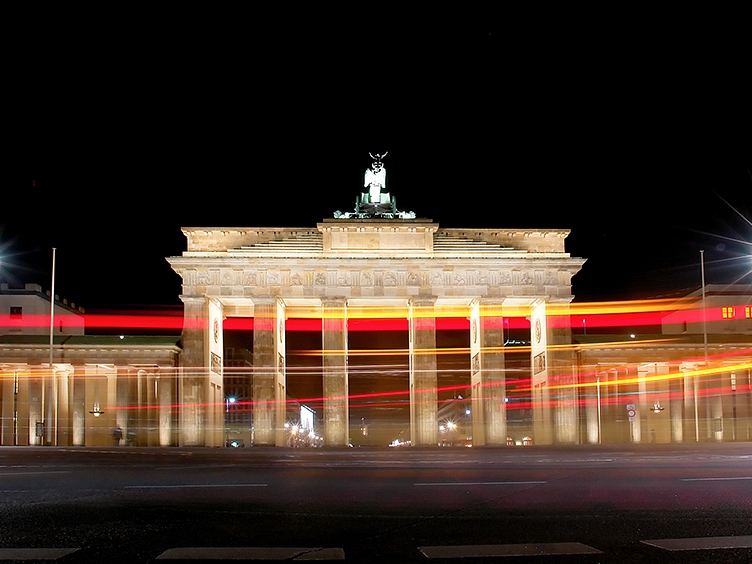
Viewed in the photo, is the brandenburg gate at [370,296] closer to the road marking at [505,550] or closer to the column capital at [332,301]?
the column capital at [332,301]

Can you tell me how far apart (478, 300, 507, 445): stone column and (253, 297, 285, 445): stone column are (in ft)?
44.6

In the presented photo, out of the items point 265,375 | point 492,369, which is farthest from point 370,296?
point 492,369

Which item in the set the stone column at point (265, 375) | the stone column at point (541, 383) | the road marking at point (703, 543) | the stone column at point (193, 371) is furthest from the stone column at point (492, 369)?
the road marking at point (703, 543)

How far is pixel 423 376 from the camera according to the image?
5856 centimetres

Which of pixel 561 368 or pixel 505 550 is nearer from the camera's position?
pixel 505 550

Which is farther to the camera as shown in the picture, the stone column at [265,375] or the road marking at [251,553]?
the stone column at [265,375]

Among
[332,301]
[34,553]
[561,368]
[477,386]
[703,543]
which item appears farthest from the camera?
[477,386]

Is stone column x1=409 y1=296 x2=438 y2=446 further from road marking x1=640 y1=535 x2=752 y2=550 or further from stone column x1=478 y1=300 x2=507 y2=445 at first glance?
road marking x1=640 y1=535 x2=752 y2=550

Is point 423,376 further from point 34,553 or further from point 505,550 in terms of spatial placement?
point 34,553

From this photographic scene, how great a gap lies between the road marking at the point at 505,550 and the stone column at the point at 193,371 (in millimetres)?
51013

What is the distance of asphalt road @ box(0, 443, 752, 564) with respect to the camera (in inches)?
318

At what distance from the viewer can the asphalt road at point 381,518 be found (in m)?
8.07

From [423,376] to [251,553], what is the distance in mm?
50844

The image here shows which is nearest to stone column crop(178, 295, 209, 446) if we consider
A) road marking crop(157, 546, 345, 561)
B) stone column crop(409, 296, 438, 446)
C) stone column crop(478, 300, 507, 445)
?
stone column crop(409, 296, 438, 446)
